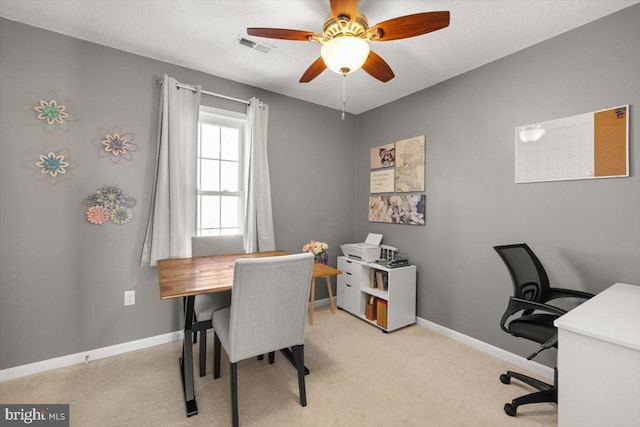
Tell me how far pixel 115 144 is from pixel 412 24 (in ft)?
7.93

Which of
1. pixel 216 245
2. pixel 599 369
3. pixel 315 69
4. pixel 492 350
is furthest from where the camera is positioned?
pixel 216 245

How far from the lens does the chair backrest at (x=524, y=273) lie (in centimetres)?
185

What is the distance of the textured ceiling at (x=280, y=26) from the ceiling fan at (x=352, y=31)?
11.8 inches

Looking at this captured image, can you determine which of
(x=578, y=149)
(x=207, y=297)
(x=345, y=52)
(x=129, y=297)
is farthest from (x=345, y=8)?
(x=129, y=297)

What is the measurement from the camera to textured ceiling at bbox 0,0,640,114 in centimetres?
179

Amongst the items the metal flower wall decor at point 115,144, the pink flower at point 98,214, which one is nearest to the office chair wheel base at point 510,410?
the pink flower at point 98,214

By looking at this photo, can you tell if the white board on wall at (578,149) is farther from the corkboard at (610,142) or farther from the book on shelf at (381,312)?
the book on shelf at (381,312)

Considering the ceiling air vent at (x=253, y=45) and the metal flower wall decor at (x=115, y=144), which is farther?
the metal flower wall decor at (x=115, y=144)

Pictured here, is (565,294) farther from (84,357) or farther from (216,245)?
(84,357)

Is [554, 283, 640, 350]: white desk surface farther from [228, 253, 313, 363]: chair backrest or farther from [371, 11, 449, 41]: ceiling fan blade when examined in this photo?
[371, 11, 449, 41]: ceiling fan blade

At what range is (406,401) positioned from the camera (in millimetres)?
1794

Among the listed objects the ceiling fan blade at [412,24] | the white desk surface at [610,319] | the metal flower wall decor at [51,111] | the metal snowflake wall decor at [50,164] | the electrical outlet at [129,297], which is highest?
the ceiling fan blade at [412,24]

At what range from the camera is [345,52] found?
1.51m

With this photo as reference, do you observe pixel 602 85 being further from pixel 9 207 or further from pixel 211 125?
pixel 9 207
